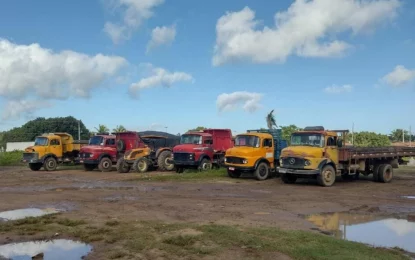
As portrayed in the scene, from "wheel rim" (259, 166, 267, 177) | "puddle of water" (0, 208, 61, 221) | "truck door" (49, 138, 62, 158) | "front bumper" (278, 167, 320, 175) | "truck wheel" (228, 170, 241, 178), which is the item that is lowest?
"puddle of water" (0, 208, 61, 221)

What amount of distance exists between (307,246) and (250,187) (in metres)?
11.4

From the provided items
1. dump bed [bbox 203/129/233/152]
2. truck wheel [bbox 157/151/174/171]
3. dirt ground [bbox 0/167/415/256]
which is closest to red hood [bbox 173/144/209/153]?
dump bed [bbox 203/129/233/152]

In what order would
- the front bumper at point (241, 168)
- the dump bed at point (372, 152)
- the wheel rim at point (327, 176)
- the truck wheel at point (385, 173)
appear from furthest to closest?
the front bumper at point (241, 168) → the truck wheel at point (385, 173) → the dump bed at point (372, 152) → the wheel rim at point (327, 176)

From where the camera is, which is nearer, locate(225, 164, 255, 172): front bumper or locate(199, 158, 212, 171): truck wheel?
locate(225, 164, 255, 172): front bumper

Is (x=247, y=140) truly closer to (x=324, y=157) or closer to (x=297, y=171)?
(x=297, y=171)

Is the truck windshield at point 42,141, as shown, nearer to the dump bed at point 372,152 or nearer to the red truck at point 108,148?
the red truck at point 108,148

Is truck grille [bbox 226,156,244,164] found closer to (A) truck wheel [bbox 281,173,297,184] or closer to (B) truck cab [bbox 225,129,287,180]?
(B) truck cab [bbox 225,129,287,180]

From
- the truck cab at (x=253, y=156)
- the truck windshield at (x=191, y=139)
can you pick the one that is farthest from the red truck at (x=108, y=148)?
the truck cab at (x=253, y=156)

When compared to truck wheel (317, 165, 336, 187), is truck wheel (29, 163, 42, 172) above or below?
below

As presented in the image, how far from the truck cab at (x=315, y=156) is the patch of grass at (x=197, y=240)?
10189 mm

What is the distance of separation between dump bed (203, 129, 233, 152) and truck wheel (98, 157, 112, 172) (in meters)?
7.35

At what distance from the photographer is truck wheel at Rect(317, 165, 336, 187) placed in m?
19.4

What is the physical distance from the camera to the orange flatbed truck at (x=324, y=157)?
760 inches

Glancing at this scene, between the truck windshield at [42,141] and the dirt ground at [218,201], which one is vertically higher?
the truck windshield at [42,141]
